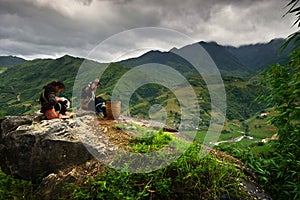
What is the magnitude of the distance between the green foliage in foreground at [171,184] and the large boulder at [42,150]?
3.98 feet

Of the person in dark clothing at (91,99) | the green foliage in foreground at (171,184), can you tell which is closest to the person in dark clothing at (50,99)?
the person in dark clothing at (91,99)

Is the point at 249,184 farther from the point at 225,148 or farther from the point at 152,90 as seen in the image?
the point at 152,90

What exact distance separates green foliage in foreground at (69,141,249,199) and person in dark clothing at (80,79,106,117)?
4494mm

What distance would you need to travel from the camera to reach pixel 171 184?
452 cm

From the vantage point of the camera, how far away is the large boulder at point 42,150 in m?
5.75

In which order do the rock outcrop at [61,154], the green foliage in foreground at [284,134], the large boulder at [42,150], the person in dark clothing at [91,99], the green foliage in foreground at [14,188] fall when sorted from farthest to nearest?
1. the person in dark clothing at [91,99]
2. the large boulder at [42,150]
3. the green foliage in foreground at [14,188]
4. the rock outcrop at [61,154]
5. the green foliage in foreground at [284,134]

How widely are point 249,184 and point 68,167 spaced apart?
409 centimetres

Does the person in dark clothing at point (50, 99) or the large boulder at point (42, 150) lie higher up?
the person in dark clothing at point (50, 99)

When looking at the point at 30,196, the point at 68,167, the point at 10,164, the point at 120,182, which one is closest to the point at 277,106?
the point at 120,182

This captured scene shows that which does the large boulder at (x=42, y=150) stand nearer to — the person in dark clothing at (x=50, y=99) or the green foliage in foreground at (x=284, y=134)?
the person in dark clothing at (x=50, y=99)

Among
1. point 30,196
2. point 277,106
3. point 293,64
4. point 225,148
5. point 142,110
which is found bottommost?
point 142,110

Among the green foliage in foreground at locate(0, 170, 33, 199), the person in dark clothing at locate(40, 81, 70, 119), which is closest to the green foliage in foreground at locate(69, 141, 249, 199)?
the green foliage in foreground at locate(0, 170, 33, 199)

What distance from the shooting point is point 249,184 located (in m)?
4.96

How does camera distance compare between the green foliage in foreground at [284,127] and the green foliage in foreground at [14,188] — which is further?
the green foliage in foreground at [14,188]
